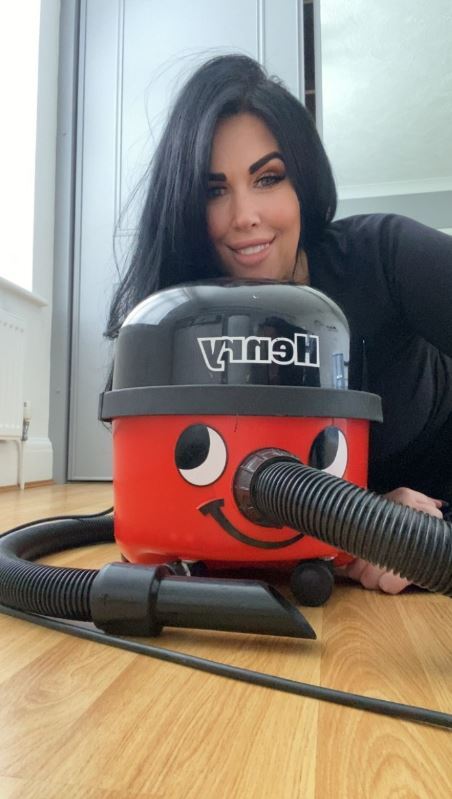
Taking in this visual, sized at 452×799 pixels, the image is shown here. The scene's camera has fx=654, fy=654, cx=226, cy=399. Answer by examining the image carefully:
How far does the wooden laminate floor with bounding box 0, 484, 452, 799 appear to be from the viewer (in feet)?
1.04

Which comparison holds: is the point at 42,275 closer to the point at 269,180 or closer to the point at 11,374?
the point at 11,374

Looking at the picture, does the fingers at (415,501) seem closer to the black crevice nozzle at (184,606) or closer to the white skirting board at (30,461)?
the black crevice nozzle at (184,606)

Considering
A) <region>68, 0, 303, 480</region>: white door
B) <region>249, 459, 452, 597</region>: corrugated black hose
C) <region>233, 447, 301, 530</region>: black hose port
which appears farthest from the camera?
<region>68, 0, 303, 480</region>: white door

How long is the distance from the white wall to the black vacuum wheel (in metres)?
1.88

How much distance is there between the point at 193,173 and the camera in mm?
854

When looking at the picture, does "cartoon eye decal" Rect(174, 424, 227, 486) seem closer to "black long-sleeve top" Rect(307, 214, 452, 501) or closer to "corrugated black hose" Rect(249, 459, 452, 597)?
"corrugated black hose" Rect(249, 459, 452, 597)

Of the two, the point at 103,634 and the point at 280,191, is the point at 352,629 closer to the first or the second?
the point at 103,634

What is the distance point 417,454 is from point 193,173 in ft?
1.66

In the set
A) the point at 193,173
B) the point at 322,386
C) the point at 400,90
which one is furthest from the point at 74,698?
the point at 400,90

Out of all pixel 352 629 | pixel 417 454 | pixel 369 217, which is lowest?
pixel 352 629

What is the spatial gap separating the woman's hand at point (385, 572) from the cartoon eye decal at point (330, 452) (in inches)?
2.9

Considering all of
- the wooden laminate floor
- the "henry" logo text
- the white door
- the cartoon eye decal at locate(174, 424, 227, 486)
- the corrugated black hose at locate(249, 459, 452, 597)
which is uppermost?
the white door

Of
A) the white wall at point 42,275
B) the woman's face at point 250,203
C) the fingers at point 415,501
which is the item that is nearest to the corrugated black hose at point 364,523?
the fingers at point 415,501

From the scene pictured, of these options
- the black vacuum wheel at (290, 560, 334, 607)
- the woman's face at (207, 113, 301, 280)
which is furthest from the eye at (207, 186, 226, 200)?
the black vacuum wheel at (290, 560, 334, 607)
